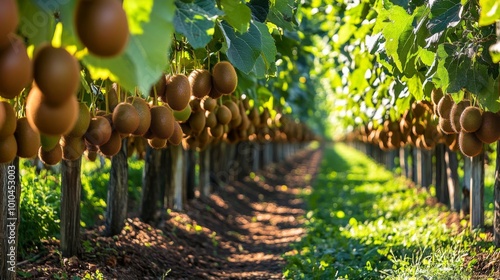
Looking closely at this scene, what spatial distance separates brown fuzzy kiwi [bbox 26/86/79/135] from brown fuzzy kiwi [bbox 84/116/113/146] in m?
0.85

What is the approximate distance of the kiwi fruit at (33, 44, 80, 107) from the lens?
1.84 metres

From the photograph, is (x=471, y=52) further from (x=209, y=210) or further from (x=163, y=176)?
(x=209, y=210)

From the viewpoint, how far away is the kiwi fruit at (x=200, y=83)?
11.3ft

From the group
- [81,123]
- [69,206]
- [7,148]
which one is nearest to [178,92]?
[81,123]

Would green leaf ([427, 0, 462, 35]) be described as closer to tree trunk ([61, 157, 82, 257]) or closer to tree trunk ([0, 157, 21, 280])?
tree trunk ([0, 157, 21, 280])

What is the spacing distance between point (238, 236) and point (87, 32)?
7745 mm

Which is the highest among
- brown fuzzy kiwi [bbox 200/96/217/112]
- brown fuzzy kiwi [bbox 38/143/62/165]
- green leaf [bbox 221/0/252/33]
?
green leaf [bbox 221/0/252/33]

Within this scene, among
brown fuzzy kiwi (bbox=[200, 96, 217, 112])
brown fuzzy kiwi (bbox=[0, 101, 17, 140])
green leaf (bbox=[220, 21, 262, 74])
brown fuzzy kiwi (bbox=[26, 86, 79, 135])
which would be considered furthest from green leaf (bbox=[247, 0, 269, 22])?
brown fuzzy kiwi (bbox=[26, 86, 79, 135])

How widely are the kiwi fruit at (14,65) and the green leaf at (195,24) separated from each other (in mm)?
879

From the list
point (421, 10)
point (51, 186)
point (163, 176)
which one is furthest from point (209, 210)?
point (421, 10)

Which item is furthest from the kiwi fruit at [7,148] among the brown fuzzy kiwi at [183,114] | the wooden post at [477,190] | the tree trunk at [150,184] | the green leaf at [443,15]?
the tree trunk at [150,184]

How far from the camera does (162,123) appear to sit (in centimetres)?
303

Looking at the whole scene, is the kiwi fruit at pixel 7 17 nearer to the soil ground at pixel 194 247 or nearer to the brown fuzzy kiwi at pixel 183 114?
the brown fuzzy kiwi at pixel 183 114

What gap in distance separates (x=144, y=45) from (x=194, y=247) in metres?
5.72
